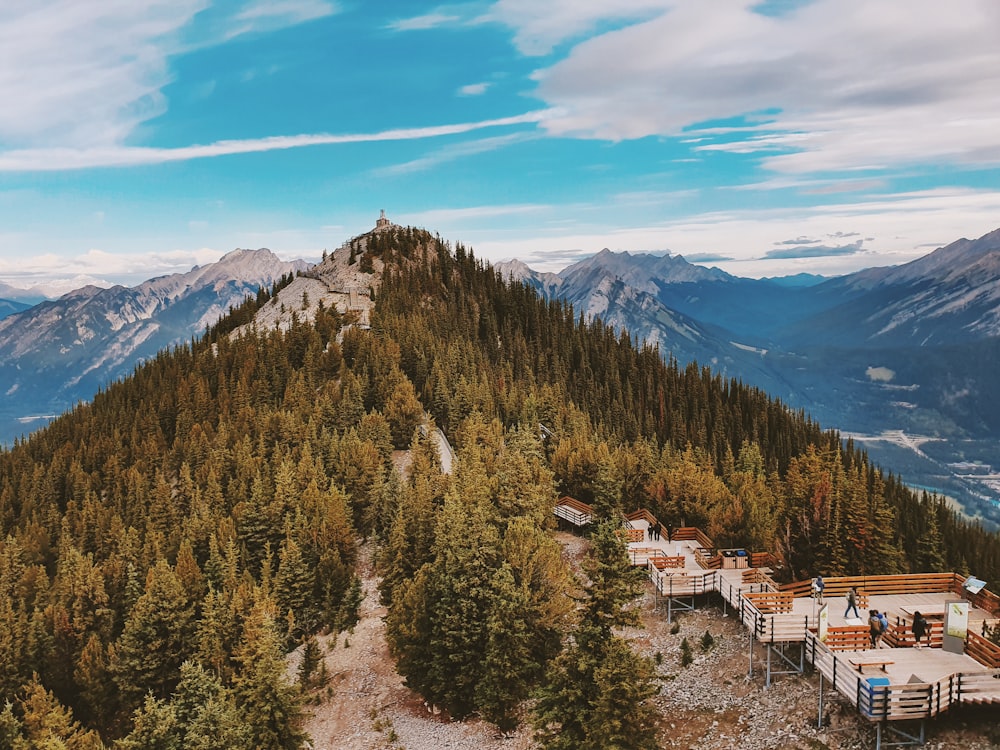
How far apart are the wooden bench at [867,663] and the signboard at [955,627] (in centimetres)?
395

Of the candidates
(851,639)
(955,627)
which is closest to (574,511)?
(851,639)

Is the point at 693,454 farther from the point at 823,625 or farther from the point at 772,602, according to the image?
the point at 823,625

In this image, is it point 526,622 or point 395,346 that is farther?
point 395,346

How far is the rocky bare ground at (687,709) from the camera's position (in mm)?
34875

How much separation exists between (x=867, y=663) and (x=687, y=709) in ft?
37.3

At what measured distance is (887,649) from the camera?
37.8 metres

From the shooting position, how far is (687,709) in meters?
41.9

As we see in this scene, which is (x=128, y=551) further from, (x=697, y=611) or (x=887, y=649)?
(x=887, y=649)

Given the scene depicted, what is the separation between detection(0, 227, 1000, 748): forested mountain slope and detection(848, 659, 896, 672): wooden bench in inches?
456

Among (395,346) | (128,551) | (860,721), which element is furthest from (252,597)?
(395,346)

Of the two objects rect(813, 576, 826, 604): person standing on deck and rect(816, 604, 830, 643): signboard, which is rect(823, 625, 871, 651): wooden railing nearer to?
rect(816, 604, 830, 643): signboard

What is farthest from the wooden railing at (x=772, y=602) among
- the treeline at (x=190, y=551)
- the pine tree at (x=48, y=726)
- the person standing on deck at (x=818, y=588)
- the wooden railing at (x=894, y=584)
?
the pine tree at (x=48, y=726)

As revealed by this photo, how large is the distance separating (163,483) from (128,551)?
27138mm

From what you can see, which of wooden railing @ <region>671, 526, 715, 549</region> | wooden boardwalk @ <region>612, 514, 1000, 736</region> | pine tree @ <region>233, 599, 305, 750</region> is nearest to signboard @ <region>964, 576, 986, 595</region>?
wooden boardwalk @ <region>612, 514, 1000, 736</region>
